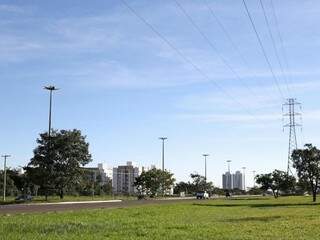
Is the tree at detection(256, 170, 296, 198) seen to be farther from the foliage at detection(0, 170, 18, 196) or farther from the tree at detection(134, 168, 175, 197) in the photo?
the foliage at detection(0, 170, 18, 196)

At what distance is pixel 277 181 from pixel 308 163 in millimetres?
61787

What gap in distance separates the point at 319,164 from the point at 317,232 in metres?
52.0

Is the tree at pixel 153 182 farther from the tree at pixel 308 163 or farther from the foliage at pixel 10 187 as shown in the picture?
the tree at pixel 308 163

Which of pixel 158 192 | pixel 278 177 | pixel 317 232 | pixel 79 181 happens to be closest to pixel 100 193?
pixel 158 192

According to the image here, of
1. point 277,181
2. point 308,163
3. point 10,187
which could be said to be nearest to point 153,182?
point 277,181

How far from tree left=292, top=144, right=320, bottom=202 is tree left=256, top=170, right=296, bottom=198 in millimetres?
54226

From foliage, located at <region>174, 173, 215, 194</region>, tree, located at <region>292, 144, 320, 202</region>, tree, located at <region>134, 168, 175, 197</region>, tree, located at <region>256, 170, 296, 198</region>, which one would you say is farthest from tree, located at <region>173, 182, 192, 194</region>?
tree, located at <region>292, 144, 320, 202</region>

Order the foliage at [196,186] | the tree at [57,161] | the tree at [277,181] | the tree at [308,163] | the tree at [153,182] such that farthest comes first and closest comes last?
1. the foliage at [196,186]
2. the tree at [153,182]
3. the tree at [277,181]
4. the tree at [57,161]
5. the tree at [308,163]

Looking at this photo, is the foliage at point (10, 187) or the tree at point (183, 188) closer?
the foliage at point (10, 187)

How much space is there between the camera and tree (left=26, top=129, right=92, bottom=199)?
8539 centimetres

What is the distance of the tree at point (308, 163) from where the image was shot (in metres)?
73.1

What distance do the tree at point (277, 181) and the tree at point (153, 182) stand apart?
20700 mm

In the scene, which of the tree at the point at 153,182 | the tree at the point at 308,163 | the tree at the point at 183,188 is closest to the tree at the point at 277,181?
the tree at the point at 153,182

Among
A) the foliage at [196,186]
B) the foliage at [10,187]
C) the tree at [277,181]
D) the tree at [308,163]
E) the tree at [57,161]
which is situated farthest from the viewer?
the foliage at [196,186]
